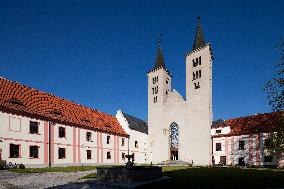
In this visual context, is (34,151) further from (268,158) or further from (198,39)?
(198,39)

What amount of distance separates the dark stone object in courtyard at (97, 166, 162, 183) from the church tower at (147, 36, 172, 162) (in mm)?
32087

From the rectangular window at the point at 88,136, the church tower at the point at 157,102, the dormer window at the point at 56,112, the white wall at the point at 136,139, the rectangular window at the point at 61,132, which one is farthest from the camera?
the white wall at the point at 136,139

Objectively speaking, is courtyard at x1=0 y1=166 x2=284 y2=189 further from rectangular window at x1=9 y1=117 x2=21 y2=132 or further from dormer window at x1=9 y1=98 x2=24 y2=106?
dormer window at x1=9 y1=98 x2=24 y2=106

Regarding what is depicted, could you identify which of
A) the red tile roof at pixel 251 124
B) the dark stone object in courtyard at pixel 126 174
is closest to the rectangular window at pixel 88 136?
the red tile roof at pixel 251 124

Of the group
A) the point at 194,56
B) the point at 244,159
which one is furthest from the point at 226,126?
the point at 194,56

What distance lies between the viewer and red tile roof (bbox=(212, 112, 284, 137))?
39263 millimetres

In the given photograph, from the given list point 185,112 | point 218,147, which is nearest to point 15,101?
point 185,112

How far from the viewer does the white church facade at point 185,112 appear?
137ft

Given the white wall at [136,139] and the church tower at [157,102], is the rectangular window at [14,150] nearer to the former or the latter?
the white wall at [136,139]

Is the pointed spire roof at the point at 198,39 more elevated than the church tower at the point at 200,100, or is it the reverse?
the pointed spire roof at the point at 198,39

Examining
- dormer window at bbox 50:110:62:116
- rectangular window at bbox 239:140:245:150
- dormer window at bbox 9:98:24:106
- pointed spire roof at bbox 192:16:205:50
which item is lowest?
rectangular window at bbox 239:140:245:150

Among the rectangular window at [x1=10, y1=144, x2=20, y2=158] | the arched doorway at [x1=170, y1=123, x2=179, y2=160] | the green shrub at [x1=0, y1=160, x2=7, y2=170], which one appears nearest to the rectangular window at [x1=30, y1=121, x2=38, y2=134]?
Answer: the rectangular window at [x1=10, y1=144, x2=20, y2=158]

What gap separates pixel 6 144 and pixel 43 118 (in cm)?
545

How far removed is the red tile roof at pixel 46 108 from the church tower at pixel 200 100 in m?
12.9
